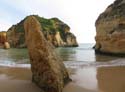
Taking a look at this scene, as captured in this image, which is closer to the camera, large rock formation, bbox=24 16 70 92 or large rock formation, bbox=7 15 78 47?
large rock formation, bbox=24 16 70 92

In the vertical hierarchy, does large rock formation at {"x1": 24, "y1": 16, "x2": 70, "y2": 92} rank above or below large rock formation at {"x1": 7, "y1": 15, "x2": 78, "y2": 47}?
below

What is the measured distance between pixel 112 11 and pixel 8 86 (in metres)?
26.0

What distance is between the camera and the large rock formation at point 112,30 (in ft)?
90.8

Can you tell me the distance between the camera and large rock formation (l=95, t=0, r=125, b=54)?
90.8 ft

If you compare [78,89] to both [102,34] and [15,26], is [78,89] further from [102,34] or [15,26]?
[15,26]

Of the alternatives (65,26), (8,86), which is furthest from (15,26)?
(8,86)

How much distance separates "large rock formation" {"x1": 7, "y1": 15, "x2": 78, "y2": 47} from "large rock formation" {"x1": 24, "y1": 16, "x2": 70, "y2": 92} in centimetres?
8181

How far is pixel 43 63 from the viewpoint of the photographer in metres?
8.30

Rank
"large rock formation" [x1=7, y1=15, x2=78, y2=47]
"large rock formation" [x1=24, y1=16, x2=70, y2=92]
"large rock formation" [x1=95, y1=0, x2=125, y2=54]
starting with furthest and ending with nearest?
"large rock formation" [x1=7, y1=15, x2=78, y2=47] → "large rock formation" [x1=95, y1=0, x2=125, y2=54] → "large rock formation" [x1=24, y1=16, x2=70, y2=92]

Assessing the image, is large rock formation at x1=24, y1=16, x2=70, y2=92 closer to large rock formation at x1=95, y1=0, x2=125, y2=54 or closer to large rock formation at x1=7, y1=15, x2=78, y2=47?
large rock formation at x1=95, y1=0, x2=125, y2=54

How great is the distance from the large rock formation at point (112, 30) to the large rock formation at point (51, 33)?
57.9m

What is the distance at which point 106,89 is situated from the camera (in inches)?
342

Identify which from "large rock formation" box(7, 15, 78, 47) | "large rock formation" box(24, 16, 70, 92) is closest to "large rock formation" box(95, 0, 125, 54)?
"large rock formation" box(24, 16, 70, 92)

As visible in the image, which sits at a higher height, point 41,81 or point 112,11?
point 112,11
